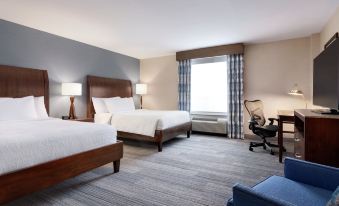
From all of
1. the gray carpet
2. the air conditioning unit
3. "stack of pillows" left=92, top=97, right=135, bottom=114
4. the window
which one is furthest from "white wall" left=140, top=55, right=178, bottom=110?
the gray carpet

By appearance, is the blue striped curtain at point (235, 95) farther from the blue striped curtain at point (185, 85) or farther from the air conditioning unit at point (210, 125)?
the blue striped curtain at point (185, 85)

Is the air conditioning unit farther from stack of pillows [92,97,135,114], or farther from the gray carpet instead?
stack of pillows [92,97,135,114]

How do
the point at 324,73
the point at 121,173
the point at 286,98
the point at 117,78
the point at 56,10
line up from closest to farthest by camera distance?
the point at 324,73 < the point at 121,173 < the point at 56,10 < the point at 286,98 < the point at 117,78

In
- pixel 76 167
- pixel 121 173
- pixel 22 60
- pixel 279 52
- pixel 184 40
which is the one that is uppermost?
pixel 184 40

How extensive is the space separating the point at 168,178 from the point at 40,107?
2.56 meters

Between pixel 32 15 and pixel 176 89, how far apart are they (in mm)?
3770

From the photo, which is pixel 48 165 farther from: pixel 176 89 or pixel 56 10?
pixel 176 89

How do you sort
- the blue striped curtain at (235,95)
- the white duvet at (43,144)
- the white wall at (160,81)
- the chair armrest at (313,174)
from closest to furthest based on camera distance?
the chair armrest at (313,174) < the white duvet at (43,144) < the blue striped curtain at (235,95) < the white wall at (160,81)

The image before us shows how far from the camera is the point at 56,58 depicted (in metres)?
4.03

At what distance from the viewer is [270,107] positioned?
4594mm

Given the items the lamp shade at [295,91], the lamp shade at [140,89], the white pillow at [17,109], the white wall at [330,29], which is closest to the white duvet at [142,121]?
the white pillow at [17,109]

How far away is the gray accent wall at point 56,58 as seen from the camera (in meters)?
3.37

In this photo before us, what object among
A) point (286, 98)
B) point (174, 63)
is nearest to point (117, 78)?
point (174, 63)

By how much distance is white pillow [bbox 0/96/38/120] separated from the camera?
112 inches
